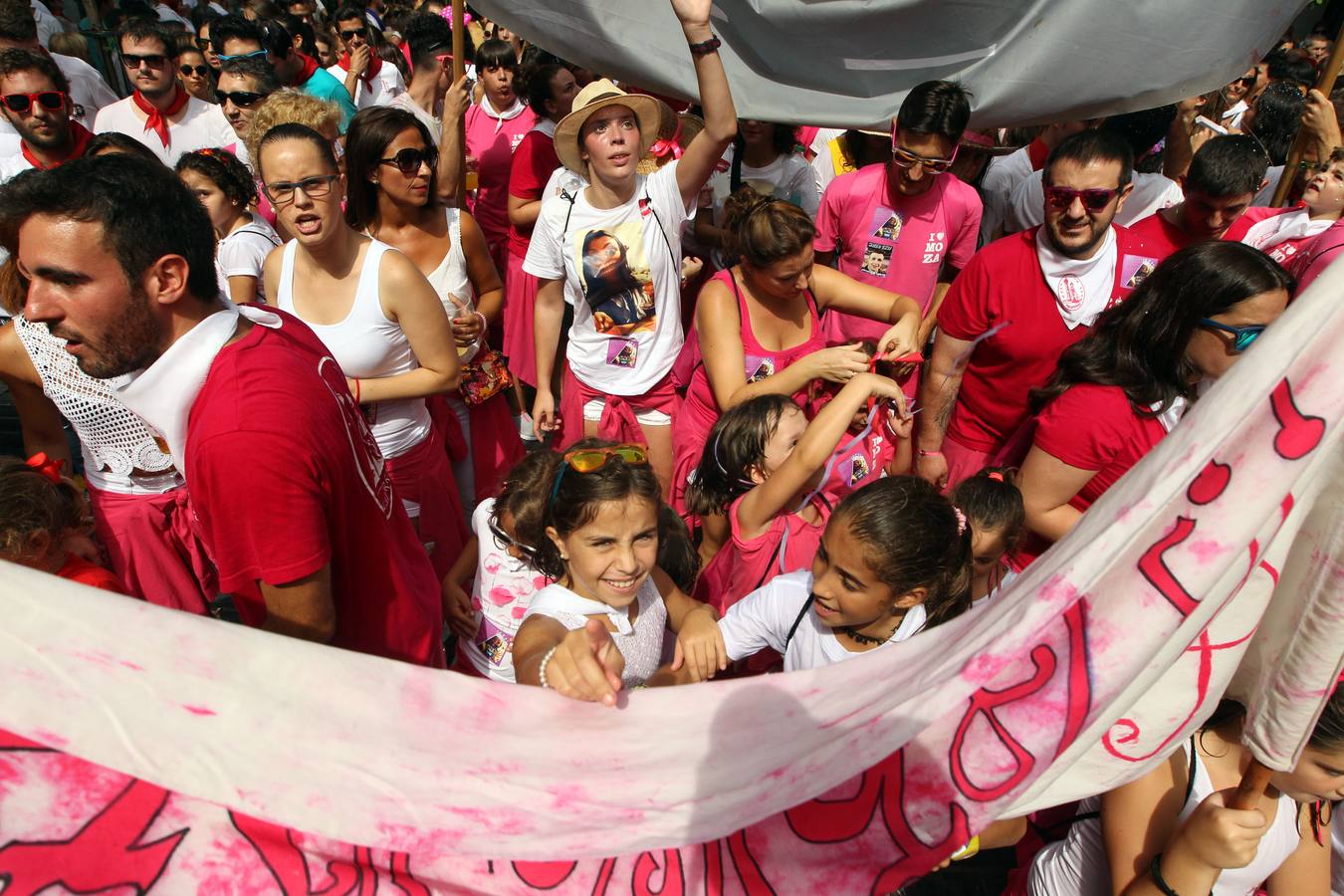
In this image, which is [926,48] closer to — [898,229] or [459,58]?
[898,229]

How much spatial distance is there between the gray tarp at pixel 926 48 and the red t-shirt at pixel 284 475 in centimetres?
196

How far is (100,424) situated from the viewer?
2.21m

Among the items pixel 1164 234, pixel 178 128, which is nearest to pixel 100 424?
pixel 178 128

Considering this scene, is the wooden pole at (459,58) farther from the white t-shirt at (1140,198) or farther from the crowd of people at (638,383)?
the white t-shirt at (1140,198)

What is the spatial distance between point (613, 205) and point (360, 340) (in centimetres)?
118

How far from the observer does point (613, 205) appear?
3234 mm

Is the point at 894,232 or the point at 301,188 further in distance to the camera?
the point at 894,232

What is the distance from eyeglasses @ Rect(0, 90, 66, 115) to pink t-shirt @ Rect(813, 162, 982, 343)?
3.57m

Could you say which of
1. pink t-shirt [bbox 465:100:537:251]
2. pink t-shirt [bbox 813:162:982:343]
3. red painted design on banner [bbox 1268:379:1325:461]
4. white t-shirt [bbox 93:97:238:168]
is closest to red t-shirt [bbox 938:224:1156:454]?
pink t-shirt [bbox 813:162:982:343]

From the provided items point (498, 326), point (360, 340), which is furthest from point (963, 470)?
point (498, 326)

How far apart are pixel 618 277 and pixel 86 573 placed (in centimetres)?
192

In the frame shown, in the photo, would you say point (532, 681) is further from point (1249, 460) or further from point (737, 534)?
point (1249, 460)

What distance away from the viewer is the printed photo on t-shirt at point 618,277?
316cm

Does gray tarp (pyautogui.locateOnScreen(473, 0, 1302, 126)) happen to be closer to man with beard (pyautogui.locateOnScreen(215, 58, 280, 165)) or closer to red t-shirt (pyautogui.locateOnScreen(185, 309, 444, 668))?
man with beard (pyautogui.locateOnScreen(215, 58, 280, 165))
